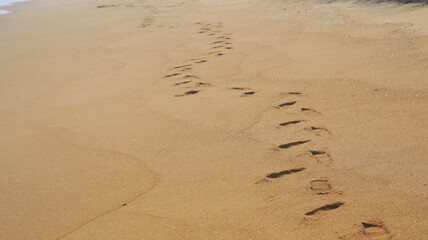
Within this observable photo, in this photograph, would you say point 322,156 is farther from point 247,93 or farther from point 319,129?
point 247,93

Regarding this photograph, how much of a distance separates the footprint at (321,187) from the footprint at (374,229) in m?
0.19

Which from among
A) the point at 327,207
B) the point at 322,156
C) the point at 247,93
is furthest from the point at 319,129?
the point at 247,93

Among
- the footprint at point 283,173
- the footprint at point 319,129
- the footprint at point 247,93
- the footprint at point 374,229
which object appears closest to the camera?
the footprint at point 374,229

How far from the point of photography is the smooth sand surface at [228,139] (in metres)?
1.31

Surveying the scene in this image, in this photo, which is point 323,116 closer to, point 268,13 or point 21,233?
point 21,233

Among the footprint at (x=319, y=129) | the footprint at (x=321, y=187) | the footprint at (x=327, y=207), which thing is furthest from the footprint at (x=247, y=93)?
the footprint at (x=327, y=207)

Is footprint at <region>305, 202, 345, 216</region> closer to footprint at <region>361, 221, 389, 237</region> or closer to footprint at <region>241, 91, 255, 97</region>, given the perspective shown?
footprint at <region>361, 221, 389, 237</region>

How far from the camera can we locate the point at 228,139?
6.09 feet

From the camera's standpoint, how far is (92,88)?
2914 millimetres

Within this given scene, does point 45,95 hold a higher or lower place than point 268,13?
lower

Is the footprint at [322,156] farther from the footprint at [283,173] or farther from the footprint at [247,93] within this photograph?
the footprint at [247,93]

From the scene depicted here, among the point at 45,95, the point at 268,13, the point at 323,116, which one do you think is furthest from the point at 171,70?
the point at 268,13

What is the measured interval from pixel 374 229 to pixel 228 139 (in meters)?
0.83

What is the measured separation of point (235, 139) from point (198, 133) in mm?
206
